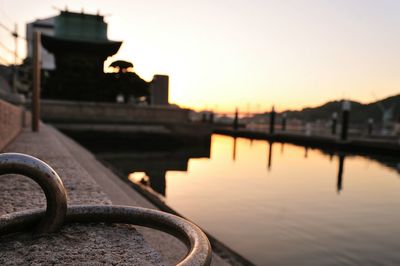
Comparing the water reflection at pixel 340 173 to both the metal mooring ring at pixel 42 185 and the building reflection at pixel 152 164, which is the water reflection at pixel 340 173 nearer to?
the building reflection at pixel 152 164

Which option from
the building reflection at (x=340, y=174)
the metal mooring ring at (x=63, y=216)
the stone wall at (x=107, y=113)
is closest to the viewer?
the metal mooring ring at (x=63, y=216)

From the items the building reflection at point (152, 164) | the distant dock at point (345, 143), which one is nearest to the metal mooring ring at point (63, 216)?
the building reflection at point (152, 164)

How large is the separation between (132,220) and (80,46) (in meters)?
32.0

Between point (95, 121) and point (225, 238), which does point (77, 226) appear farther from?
point (95, 121)

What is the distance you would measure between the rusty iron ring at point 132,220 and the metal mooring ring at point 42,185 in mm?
25

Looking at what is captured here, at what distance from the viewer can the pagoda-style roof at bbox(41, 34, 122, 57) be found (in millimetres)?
29859

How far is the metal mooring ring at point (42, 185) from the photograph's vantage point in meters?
1.57

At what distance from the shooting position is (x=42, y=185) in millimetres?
1646

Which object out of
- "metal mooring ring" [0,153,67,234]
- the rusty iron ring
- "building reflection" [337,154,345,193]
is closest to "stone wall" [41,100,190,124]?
"building reflection" [337,154,345,193]

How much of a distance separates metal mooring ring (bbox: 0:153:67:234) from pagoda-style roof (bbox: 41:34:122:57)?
3119 cm

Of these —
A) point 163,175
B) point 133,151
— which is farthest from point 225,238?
point 133,151

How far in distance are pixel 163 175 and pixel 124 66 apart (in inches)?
706

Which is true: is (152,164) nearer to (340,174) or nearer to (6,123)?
(340,174)

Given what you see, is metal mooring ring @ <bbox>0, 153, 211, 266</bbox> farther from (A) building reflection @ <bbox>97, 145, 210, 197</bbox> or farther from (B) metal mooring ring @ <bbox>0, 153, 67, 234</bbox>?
(A) building reflection @ <bbox>97, 145, 210, 197</bbox>
